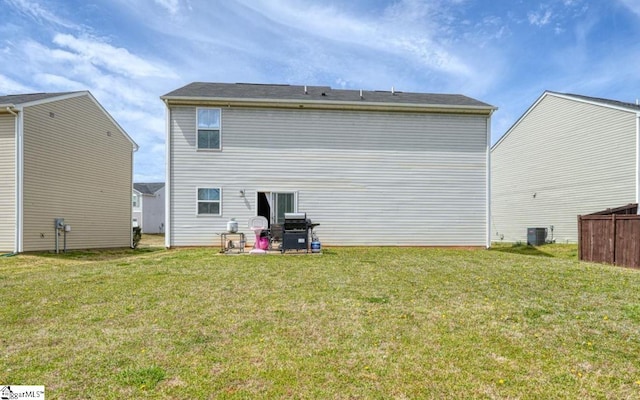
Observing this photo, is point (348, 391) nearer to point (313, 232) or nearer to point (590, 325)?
point (590, 325)

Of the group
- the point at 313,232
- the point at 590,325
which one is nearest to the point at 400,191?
the point at 313,232

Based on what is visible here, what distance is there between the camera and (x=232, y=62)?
16.1m

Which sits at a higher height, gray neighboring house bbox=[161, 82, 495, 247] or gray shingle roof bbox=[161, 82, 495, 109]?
gray shingle roof bbox=[161, 82, 495, 109]

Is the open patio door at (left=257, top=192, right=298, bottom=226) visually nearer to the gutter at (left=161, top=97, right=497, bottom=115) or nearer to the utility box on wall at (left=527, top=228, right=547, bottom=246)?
the gutter at (left=161, top=97, right=497, bottom=115)

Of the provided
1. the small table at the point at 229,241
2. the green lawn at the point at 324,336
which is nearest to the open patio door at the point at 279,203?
the small table at the point at 229,241

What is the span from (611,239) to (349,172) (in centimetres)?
808

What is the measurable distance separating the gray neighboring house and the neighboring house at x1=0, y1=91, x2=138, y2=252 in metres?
4.34

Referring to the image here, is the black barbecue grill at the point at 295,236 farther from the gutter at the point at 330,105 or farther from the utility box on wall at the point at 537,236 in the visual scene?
the utility box on wall at the point at 537,236

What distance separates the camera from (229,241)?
12.2 meters

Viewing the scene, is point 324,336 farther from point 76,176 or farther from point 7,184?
point 76,176

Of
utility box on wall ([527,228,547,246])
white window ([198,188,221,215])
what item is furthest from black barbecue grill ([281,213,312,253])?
utility box on wall ([527,228,547,246])

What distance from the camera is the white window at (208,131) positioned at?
13.3 meters

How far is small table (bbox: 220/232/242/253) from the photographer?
1182 cm

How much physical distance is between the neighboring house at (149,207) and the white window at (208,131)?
81.9 ft
